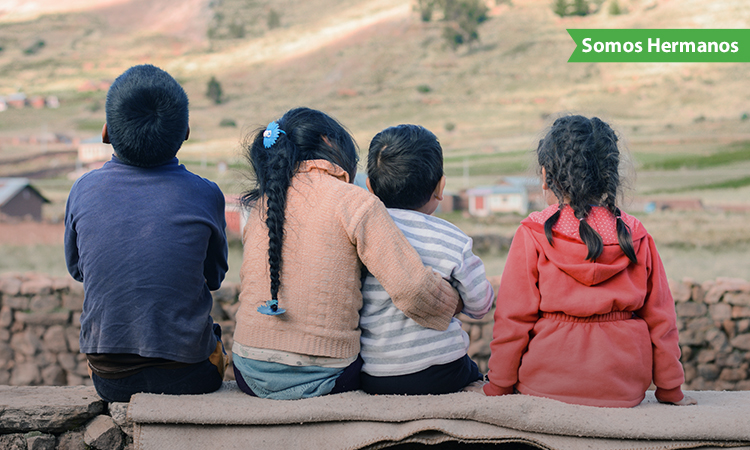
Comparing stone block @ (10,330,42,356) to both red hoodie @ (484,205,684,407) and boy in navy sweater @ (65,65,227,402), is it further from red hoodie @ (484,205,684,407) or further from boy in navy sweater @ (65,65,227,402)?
red hoodie @ (484,205,684,407)

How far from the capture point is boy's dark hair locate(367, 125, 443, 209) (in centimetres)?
160

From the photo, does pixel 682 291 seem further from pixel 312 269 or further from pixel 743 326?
pixel 312 269

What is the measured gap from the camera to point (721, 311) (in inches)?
152

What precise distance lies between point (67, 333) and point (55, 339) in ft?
0.30

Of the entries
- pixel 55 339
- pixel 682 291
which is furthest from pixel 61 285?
pixel 682 291

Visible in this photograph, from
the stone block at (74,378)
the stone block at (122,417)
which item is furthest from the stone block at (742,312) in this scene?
the stone block at (74,378)

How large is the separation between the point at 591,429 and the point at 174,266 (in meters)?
1.19

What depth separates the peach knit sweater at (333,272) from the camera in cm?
145

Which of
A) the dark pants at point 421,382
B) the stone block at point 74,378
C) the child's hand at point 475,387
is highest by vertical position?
the dark pants at point 421,382

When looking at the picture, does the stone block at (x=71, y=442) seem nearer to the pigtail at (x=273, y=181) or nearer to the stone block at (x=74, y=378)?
the pigtail at (x=273, y=181)

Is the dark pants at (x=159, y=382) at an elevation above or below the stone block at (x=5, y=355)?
above

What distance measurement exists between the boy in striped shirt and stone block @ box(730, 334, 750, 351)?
3.18 metres

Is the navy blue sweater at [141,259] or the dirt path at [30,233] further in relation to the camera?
the dirt path at [30,233]

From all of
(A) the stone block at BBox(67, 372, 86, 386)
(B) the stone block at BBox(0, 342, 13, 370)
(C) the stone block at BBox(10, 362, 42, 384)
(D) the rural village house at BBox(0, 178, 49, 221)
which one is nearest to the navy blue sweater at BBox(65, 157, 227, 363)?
(A) the stone block at BBox(67, 372, 86, 386)
